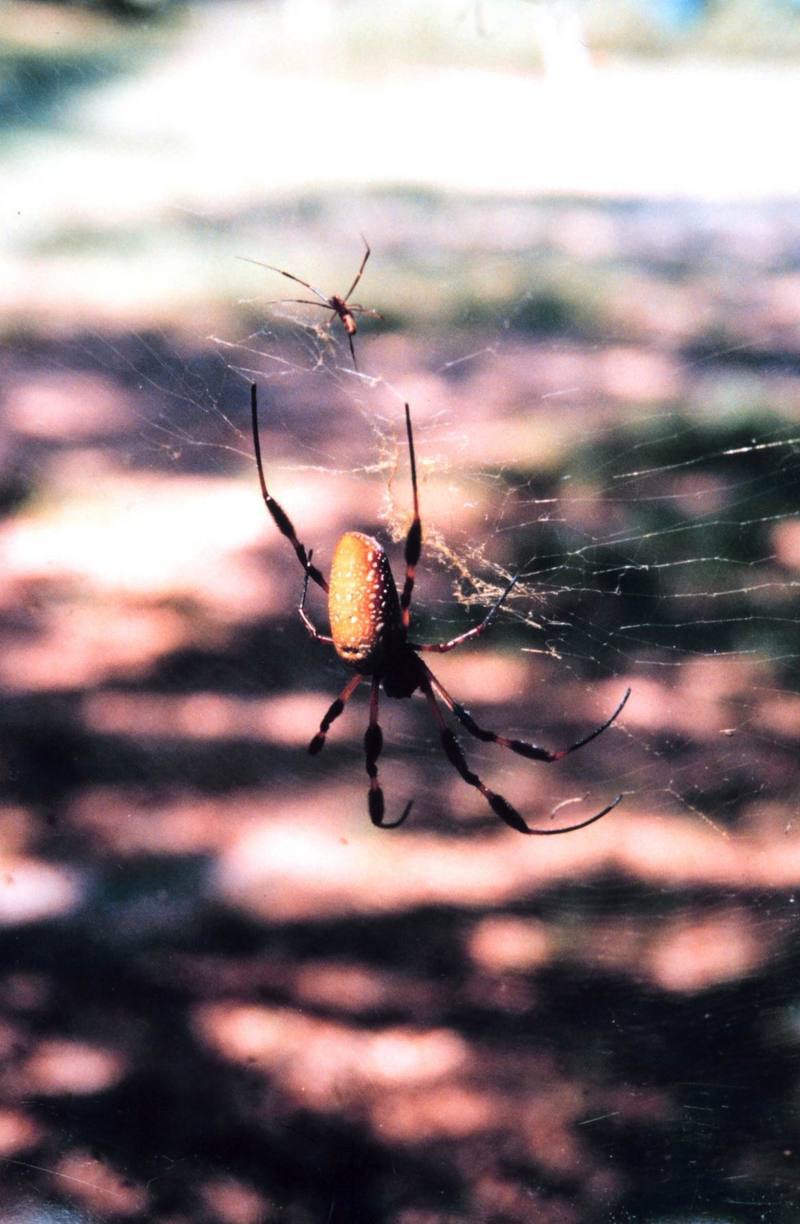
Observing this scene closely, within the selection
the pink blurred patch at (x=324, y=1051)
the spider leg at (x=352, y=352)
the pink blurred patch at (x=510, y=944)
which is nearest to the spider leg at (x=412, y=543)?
the spider leg at (x=352, y=352)

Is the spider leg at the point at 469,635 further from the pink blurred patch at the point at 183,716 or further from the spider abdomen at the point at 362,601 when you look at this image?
the pink blurred patch at the point at 183,716

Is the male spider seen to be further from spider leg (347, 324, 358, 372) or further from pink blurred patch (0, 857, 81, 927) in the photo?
pink blurred patch (0, 857, 81, 927)

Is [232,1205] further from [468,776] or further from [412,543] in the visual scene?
[412,543]

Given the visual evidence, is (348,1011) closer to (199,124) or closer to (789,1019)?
(789,1019)

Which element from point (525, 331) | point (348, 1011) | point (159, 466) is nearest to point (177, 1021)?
point (348, 1011)

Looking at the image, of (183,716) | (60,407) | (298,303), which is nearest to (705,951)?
(183,716)

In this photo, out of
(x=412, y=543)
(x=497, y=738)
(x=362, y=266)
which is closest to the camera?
(x=412, y=543)

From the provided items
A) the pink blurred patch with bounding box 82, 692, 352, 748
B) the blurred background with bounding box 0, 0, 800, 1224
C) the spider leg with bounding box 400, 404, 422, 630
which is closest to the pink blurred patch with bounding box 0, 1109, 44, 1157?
the blurred background with bounding box 0, 0, 800, 1224
